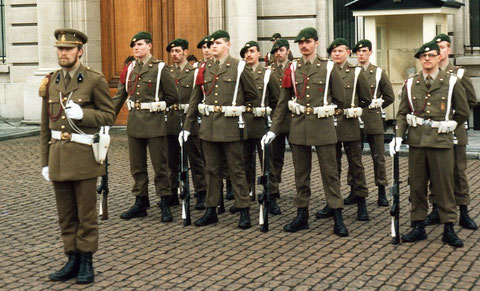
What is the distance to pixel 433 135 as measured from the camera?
325 inches

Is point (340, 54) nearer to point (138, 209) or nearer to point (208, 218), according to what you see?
point (208, 218)

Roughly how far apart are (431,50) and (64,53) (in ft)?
10.5

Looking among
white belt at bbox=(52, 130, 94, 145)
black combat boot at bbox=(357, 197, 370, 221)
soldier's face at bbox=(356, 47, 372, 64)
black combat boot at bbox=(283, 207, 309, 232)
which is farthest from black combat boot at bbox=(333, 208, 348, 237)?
white belt at bbox=(52, 130, 94, 145)

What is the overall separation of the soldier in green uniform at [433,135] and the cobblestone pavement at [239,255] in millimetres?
286

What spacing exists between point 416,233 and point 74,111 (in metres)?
3.29

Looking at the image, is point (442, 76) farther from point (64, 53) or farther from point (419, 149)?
point (64, 53)

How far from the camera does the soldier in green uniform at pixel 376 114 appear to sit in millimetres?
10430

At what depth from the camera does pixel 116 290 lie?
695 cm

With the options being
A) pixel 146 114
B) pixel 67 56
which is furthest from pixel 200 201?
pixel 67 56

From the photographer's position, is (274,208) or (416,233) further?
(274,208)

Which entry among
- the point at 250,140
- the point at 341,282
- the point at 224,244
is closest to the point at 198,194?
the point at 250,140

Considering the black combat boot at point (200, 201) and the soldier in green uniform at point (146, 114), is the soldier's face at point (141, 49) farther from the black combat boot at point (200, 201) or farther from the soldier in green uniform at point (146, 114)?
the black combat boot at point (200, 201)

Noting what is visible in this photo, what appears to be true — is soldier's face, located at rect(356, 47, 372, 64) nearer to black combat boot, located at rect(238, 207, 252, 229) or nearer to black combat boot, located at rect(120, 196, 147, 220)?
black combat boot, located at rect(238, 207, 252, 229)

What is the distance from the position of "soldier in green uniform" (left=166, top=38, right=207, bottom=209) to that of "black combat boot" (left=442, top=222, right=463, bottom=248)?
305 centimetres
